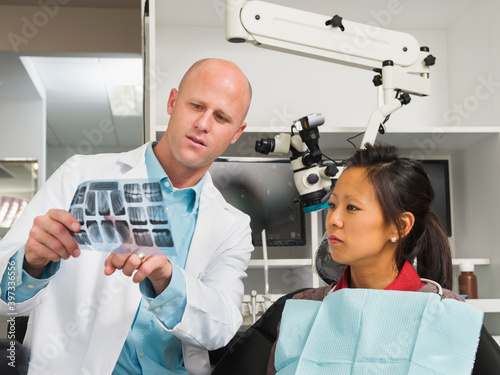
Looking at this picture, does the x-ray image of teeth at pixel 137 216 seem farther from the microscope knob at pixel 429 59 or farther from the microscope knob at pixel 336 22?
the microscope knob at pixel 429 59

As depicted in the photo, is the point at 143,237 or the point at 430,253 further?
the point at 430,253

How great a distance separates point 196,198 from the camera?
1.28 m

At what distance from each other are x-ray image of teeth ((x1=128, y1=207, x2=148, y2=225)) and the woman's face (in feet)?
1.60

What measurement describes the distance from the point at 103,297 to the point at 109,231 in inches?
17.6

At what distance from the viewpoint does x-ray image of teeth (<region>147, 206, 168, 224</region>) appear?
2.63 ft

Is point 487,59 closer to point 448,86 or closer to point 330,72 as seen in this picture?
point 448,86

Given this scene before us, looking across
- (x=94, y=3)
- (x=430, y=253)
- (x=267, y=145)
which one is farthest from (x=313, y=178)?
(x=94, y=3)

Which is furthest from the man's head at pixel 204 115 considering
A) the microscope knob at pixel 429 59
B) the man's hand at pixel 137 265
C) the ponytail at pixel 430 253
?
the microscope knob at pixel 429 59

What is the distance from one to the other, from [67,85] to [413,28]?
287 cm

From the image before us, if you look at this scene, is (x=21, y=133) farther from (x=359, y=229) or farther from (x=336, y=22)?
(x=359, y=229)

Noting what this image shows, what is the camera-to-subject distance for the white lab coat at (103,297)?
1104 mm

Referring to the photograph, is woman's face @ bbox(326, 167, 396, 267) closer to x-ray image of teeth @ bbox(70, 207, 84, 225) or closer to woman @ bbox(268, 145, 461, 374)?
woman @ bbox(268, 145, 461, 374)

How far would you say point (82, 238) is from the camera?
0.81 meters

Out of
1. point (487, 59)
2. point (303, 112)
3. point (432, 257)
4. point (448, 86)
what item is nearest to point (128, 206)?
point (432, 257)
